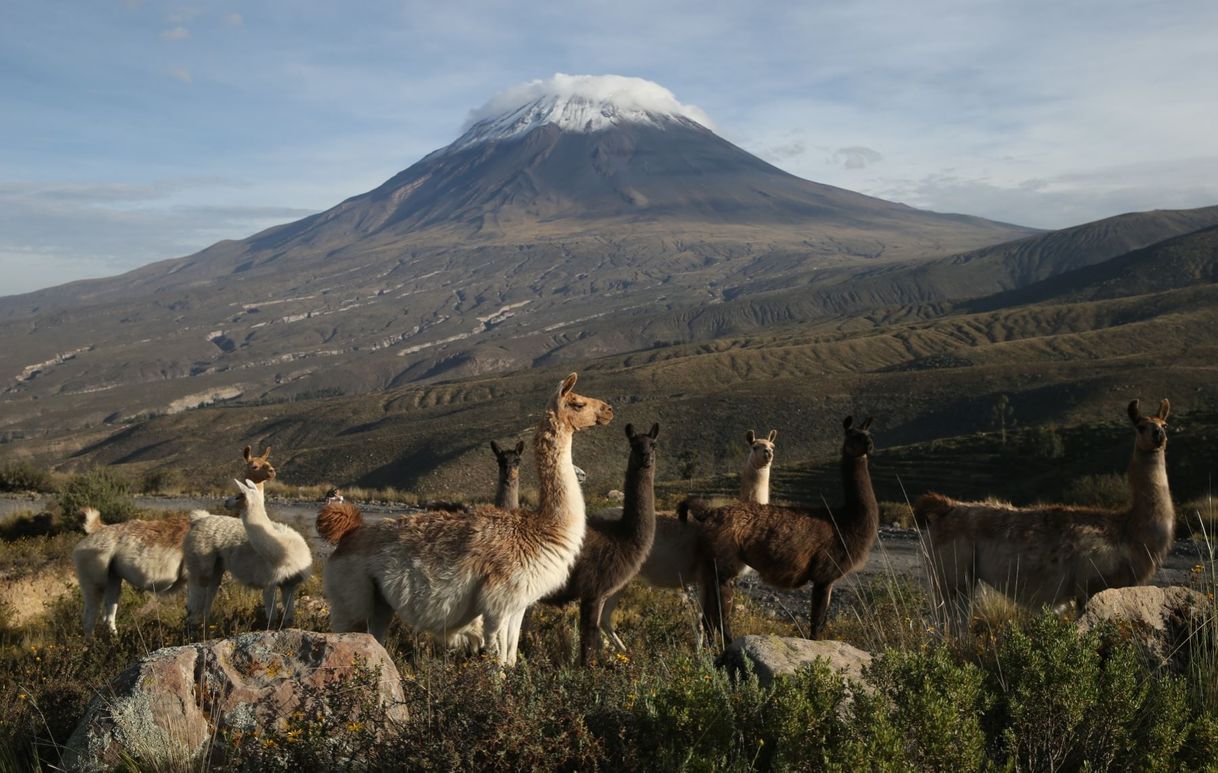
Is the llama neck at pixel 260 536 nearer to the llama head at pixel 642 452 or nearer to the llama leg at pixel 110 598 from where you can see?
the llama leg at pixel 110 598

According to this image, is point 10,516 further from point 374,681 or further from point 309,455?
point 309,455

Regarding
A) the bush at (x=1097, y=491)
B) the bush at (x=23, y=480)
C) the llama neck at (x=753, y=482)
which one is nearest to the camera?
the llama neck at (x=753, y=482)

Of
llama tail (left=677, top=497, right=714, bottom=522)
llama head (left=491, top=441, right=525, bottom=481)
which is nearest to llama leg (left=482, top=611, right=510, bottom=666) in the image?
llama tail (left=677, top=497, right=714, bottom=522)

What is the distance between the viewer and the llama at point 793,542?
26.5 feet

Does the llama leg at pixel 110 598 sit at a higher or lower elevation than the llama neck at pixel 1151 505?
lower

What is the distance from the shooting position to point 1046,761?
398 centimetres

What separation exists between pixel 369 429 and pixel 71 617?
90944 mm

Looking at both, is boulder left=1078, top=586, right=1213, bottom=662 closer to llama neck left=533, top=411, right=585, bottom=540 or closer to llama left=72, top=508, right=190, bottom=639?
llama neck left=533, top=411, right=585, bottom=540

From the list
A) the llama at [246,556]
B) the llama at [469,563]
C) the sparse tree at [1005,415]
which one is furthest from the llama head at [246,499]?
the sparse tree at [1005,415]

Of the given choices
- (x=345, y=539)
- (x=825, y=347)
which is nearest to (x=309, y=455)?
(x=825, y=347)

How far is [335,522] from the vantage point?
727 cm

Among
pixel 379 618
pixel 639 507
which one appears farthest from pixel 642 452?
pixel 379 618

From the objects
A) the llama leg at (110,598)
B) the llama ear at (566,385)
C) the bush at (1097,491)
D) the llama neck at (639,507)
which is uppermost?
the llama ear at (566,385)

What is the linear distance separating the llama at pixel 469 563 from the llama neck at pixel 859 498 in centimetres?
301
